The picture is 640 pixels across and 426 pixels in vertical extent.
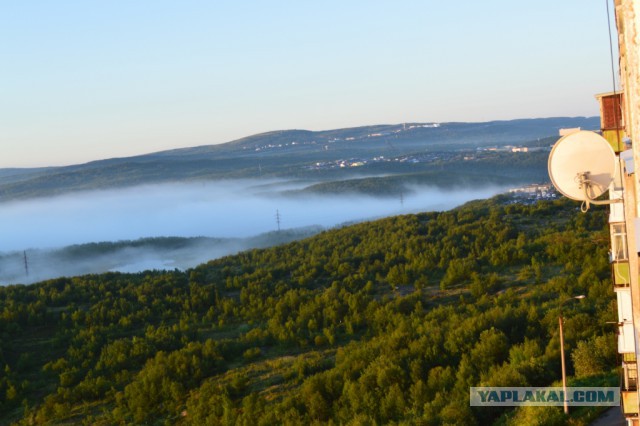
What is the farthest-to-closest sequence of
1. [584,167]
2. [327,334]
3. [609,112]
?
1. [327,334]
2. [609,112]
3. [584,167]

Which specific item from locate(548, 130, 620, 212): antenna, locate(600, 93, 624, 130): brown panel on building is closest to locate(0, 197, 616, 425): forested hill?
locate(600, 93, 624, 130): brown panel on building

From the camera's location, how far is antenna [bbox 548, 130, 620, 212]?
7515 millimetres

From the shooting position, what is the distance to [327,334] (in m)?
25.5

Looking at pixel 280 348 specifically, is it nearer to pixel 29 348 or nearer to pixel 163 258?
pixel 29 348

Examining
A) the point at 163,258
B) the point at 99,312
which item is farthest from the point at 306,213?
the point at 99,312

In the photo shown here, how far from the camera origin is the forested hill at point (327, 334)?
16.8 m

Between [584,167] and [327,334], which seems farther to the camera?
[327,334]

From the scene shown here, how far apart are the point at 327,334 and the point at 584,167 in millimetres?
18784

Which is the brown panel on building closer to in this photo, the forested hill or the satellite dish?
the satellite dish

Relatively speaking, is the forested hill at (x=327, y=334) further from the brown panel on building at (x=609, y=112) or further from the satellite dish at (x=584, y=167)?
the satellite dish at (x=584, y=167)

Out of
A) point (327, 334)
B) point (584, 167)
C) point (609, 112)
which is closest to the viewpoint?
point (584, 167)

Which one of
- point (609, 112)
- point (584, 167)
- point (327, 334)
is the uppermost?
point (609, 112)

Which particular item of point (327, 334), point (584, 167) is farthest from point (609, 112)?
point (327, 334)

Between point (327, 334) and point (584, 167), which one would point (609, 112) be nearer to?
point (584, 167)
